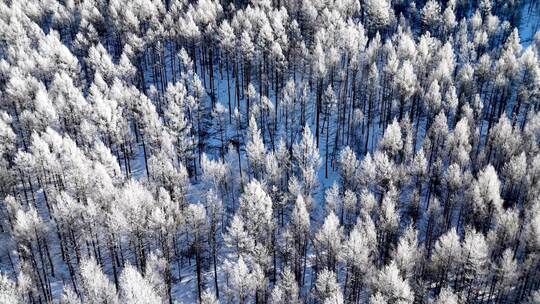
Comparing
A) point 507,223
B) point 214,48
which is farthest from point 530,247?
point 214,48

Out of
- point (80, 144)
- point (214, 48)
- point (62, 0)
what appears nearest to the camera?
point (80, 144)

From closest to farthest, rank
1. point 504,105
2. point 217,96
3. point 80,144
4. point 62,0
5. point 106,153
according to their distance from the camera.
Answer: point 106,153 → point 80,144 → point 504,105 → point 217,96 → point 62,0

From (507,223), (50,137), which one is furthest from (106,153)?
(507,223)

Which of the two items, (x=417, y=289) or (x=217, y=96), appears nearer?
(x=417, y=289)

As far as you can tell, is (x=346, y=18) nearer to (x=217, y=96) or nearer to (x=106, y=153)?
(x=217, y=96)

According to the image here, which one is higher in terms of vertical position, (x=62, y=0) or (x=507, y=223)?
(x=62, y=0)

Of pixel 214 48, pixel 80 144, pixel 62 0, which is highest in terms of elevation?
pixel 62 0

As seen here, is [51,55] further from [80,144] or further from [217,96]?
[217,96]
